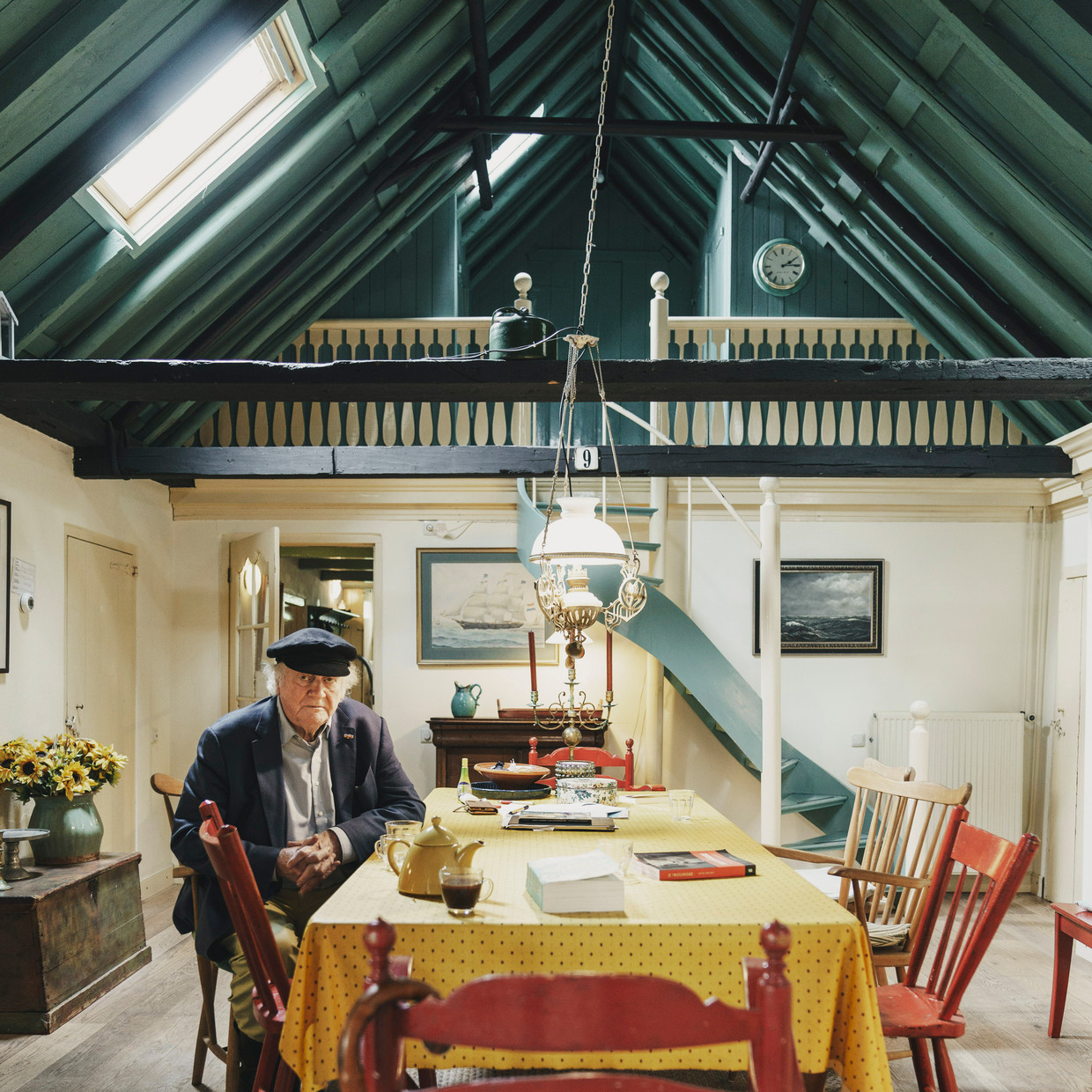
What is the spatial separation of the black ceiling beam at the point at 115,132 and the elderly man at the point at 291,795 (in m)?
1.90

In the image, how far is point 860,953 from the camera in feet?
6.94

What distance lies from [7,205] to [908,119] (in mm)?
3975

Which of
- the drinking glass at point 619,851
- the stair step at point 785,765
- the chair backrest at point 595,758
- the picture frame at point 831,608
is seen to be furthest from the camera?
the picture frame at point 831,608

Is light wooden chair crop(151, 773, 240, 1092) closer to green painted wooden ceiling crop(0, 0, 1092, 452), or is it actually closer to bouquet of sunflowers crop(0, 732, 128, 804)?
bouquet of sunflowers crop(0, 732, 128, 804)

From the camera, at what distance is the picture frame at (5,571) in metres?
4.58

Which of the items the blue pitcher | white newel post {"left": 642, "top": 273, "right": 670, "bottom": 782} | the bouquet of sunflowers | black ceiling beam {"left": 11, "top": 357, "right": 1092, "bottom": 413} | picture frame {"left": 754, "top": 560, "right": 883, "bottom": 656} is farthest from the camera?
picture frame {"left": 754, "top": 560, "right": 883, "bottom": 656}

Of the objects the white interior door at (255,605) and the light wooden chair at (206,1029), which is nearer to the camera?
the light wooden chair at (206,1029)

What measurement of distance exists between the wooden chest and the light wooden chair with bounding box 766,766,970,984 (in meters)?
2.80

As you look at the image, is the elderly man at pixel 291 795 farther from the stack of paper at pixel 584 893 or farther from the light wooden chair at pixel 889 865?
the light wooden chair at pixel 889 865

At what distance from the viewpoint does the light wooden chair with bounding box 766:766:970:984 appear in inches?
113

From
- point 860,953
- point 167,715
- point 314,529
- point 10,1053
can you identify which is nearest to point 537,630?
point 314,529

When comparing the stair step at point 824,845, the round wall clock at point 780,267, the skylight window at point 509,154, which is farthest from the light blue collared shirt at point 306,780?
the skylight window at point 509,154

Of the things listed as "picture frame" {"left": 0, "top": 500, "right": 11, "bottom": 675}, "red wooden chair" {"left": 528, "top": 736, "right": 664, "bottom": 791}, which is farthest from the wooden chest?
"red wooden chair" {"left": 528, "top": 736, "right": 664, "bottom": 791}

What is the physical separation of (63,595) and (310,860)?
10.5ft
